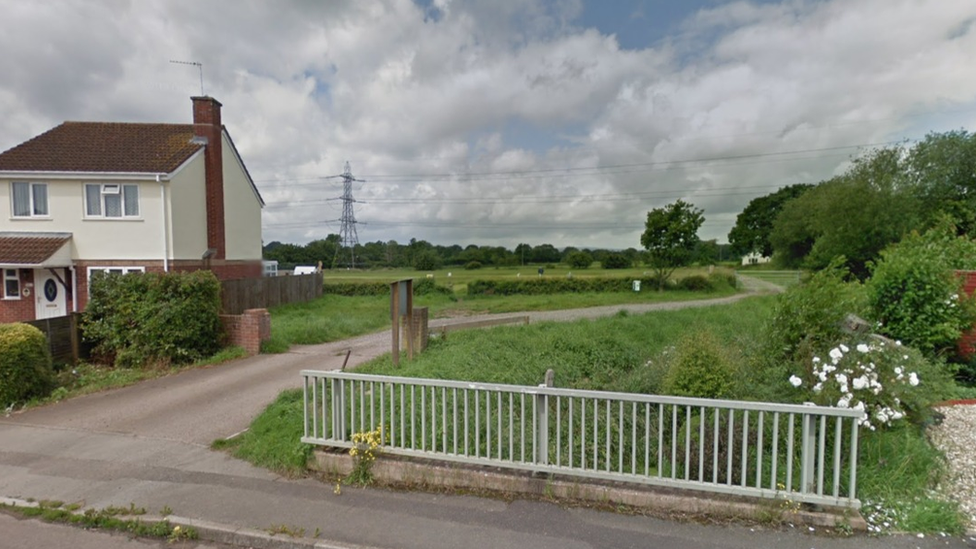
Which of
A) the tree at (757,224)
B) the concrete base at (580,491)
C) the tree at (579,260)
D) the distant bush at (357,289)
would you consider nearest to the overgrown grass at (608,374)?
the concrete base at (580,491)

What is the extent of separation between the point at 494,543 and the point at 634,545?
3.17 feet

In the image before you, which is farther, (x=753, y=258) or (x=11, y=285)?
(x=753, y=258)

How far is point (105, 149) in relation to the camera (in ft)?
50.4

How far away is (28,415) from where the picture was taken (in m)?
6.10

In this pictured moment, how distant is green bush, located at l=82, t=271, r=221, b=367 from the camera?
8547 millimetres

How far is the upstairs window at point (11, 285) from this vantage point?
46.1 feet

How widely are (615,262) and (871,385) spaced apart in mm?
29838

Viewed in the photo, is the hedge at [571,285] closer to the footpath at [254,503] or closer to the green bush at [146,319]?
the green bush at [146,319]

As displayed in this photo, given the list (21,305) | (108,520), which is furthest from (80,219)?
(108,520)

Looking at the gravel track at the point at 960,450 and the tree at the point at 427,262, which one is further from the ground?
the tree at the point at 427,262

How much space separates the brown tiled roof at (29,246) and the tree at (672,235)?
81.7 ft

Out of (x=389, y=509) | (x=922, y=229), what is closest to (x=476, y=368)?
(x=389, y=509)

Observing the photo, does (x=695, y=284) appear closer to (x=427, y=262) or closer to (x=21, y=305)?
(x=427, y=262)

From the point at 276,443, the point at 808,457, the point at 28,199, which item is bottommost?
the point at 276,443
